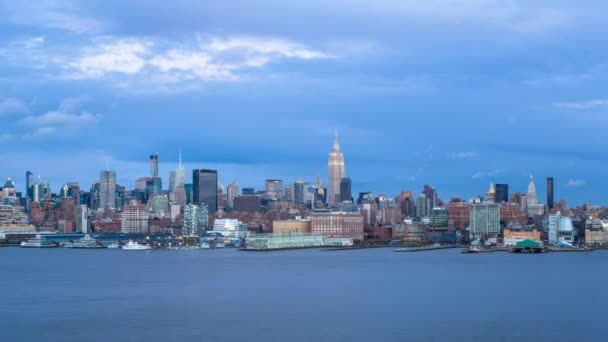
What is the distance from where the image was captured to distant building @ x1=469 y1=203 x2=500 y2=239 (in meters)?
114

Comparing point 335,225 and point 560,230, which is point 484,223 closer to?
point 560,230

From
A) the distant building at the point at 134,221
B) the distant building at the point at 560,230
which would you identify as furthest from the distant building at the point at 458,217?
the distant building at the point at 134,221

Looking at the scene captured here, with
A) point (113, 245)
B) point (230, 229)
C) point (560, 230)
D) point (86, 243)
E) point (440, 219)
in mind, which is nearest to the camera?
point (560, 230)

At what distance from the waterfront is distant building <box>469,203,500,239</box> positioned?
59165mm

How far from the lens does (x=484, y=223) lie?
374ft

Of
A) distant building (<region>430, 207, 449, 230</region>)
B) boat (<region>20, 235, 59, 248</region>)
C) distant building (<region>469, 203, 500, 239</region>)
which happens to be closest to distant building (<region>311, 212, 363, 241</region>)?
distant building (<region>430, 207, 449, 230</region>)

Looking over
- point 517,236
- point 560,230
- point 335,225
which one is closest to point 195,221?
point 335,225

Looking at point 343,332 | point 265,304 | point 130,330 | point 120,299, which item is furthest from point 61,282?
point 343,332

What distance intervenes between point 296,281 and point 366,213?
98895 millimetres

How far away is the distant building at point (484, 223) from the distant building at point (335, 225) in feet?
48.8

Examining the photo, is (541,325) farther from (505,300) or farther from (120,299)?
(120,299)

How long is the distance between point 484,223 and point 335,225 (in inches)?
746

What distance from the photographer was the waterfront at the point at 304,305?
27.8 meters

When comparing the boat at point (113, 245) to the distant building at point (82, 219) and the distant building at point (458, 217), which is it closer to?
the distant building at point (82, 219)
